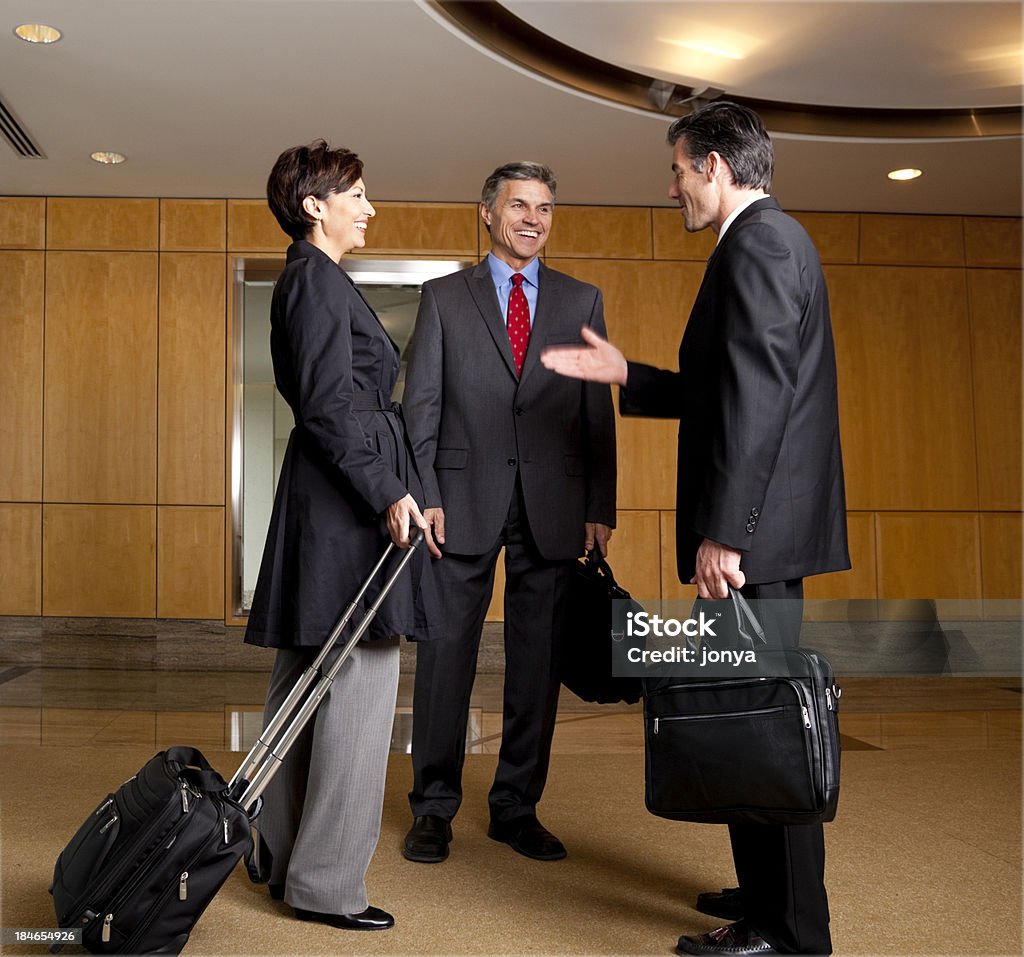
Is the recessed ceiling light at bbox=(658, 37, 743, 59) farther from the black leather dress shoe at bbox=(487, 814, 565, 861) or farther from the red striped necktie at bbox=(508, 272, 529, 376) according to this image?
the black leather dress shoe at bbox=(487, 814, 565, 861)

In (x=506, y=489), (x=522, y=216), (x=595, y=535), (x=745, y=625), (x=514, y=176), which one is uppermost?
(x=514, y=176)

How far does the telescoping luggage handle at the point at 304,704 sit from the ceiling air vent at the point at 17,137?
4.31 m

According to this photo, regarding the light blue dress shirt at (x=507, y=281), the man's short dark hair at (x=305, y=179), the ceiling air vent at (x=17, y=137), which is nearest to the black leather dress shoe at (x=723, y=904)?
the light blue dress shirt at (x=507, y=281)

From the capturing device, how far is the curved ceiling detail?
15.4 ft

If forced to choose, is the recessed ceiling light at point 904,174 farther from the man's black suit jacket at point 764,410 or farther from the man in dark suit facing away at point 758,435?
the man's black suit jacket at point 764,410

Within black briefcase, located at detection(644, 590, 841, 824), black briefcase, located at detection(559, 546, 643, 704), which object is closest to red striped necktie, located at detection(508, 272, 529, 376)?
black briefcase, located at detection(559, 546, 643, 704)

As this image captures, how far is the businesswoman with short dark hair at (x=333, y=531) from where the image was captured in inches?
88.2

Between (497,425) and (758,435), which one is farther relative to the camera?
(497,425)

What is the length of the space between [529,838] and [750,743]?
43.8 inches

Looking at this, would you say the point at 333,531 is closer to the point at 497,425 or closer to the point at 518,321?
the point at 497,425

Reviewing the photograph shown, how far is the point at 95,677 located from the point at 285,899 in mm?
4367

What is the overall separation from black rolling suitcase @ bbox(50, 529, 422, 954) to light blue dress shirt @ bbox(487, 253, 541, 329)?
5.03 feet

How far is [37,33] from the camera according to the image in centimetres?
452

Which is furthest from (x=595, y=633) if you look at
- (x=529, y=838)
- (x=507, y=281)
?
(x=507, y=281)
